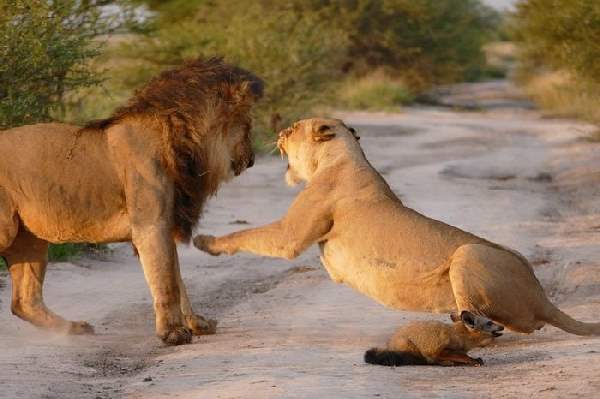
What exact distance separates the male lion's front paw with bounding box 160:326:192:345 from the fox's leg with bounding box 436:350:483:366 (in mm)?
1696

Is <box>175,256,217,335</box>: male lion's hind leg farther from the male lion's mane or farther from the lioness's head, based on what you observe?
the lioness's head

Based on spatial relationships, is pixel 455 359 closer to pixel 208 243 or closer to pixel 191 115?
pixel 208 243

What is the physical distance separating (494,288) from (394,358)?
0.63 meters

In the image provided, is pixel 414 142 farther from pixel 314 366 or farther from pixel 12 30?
pixel 314 366

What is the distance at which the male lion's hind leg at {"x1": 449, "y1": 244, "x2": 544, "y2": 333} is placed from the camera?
6.48 m

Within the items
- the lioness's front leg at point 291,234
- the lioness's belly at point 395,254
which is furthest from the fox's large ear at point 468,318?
the lioness's front leg at point 291,234

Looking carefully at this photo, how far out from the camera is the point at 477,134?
26.1 m

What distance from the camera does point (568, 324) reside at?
22.1 feet

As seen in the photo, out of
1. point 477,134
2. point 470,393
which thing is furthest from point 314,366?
point 477,134

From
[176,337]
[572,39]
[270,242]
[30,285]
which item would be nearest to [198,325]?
[176,337]

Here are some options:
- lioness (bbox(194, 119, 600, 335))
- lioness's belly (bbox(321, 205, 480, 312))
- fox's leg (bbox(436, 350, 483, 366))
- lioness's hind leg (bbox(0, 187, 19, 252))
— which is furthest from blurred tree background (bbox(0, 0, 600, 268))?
fox's leg (bbox(436, 350, 483, 366))

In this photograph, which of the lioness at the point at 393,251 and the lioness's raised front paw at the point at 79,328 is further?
the lioness's raised front paw at the point at 79,328

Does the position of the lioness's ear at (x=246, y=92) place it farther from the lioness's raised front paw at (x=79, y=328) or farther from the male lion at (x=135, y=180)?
the lioness's raised front paw at (x=79, y=328)

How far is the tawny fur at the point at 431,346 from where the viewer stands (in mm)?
6402
